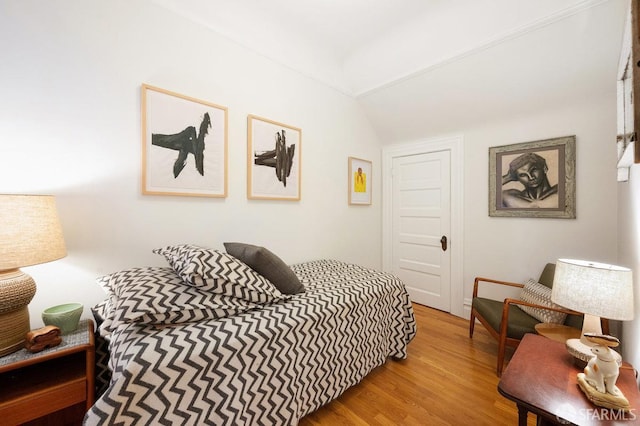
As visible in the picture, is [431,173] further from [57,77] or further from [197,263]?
[57,77]

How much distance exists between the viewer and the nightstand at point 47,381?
3.56 ft

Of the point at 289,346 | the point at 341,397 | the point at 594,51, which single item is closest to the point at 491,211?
the point at 594,51

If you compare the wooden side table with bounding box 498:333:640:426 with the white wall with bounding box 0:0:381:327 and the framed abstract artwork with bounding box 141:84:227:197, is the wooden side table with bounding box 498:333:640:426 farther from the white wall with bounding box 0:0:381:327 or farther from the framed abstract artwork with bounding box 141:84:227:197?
the framed abstract artwork with bounding box 141:84:227:197

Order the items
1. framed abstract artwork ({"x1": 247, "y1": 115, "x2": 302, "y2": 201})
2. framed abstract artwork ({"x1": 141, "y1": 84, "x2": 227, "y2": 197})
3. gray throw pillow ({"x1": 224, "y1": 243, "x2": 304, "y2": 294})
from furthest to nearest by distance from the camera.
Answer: framed abstract artwork ({"x1": 247, "y1": 115, "x2": 302, "y2": 201}), framed abstract artwork ({"x1": 141, "y1": 84, "x2": 227, "y2": 197}), gray throw pillow ({"x1": 224, "y1": 243, "x2": 304, "y2": 294})

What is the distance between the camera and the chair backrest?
196 cm

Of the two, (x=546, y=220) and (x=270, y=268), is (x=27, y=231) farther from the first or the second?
(x=546, y=220)

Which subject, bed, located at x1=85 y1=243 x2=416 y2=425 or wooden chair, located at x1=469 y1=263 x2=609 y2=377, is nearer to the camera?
bed, located at x1=85 y1=243 x2=416 y2=425

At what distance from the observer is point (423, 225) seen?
11.2 feet

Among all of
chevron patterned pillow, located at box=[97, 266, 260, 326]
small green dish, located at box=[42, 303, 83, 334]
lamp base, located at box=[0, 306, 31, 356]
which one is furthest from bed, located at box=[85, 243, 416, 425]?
lamp base, located at box=[0, 306, 31, 356]

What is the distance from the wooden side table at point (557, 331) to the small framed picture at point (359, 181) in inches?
83.3

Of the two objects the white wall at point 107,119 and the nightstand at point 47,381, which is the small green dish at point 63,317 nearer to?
the nightstand at point 47,381

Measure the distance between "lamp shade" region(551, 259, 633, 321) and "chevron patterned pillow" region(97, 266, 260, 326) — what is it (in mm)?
1633

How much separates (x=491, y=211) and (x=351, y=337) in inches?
85.5

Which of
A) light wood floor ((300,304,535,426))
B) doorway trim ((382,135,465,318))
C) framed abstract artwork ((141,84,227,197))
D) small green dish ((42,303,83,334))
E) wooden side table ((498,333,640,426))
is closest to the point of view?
wooden side table ((498,333,640,426))
